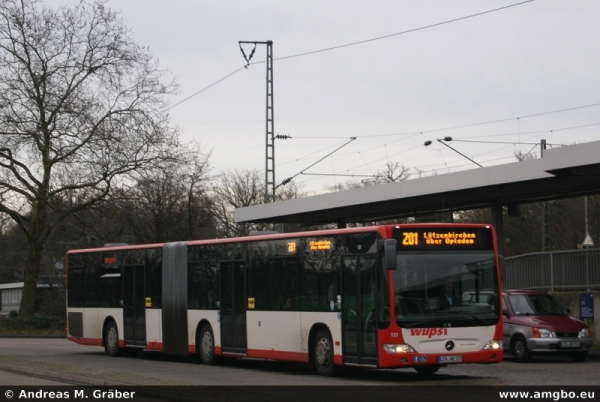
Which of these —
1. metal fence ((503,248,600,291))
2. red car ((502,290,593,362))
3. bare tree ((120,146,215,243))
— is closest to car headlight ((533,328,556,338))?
red car ((502,290,593,362))

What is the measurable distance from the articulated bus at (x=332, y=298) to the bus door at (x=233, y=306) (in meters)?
0.03

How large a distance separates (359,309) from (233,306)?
499 cm

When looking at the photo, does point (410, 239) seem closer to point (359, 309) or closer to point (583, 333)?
point (359, 309)

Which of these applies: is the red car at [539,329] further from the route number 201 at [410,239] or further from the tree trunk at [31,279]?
the tree trunk at [31,279]

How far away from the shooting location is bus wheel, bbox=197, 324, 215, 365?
22.3 meters

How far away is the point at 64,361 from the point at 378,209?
15.9m

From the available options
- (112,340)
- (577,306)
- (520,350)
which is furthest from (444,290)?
(577,306)

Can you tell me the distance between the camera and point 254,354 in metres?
20.6

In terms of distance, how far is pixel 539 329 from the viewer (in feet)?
72.2

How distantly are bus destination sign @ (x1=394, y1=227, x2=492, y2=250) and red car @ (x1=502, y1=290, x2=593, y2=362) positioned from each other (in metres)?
5.14

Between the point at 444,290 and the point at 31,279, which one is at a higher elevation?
the point at 31,279

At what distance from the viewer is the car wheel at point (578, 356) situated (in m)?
22.4

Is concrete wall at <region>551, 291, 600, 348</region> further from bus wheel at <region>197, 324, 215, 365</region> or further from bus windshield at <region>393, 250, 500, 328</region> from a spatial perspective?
bus wheel at <region>197, 324, 215, 365</region>
